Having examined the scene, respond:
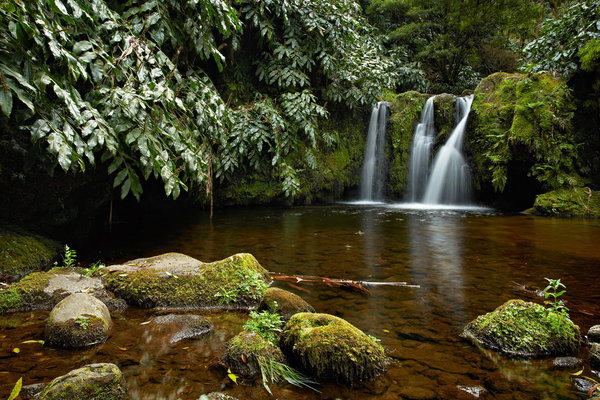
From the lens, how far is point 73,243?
492 cm

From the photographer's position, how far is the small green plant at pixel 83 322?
7.20 ft

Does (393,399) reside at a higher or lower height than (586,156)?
lower

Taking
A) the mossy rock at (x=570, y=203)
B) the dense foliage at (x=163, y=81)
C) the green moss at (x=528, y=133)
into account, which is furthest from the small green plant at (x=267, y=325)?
the green moss at (x=528, y=133)

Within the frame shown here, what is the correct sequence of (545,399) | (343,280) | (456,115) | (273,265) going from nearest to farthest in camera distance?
(545,399)
(343,280)
(273,265)
(456,115)

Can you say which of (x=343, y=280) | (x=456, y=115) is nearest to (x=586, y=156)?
(x=456, y=115)

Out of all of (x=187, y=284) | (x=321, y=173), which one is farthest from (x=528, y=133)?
(x=187, y=284)

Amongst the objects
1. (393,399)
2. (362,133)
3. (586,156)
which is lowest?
(393,399)

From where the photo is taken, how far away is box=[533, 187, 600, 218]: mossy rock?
8.16 m

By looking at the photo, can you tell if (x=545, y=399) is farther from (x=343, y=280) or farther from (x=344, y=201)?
(x=344, y=201)

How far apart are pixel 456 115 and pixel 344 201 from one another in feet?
14.1

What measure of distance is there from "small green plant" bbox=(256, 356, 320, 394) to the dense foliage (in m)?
1.80

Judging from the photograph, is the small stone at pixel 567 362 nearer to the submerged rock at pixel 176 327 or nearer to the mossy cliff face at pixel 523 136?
the submerged rock at pixel 176 327

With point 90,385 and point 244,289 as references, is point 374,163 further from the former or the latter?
point 90,385

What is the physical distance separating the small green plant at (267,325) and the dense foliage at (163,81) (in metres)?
1.41
